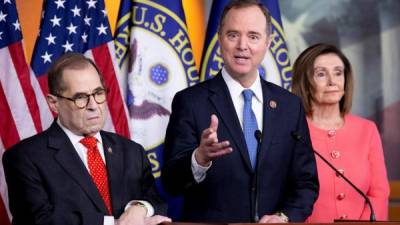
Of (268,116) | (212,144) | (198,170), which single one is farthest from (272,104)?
(212,144)

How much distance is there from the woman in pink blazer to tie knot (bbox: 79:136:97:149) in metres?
1.24

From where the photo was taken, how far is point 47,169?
287cm

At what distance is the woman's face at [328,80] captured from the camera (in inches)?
152

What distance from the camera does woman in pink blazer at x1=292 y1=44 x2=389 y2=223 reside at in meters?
3.77

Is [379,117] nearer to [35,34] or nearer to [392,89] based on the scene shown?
[392,89]

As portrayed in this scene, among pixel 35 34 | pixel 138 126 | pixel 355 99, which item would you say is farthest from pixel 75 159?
pixel 355 99

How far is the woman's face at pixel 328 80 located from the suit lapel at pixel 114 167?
1.22 meters

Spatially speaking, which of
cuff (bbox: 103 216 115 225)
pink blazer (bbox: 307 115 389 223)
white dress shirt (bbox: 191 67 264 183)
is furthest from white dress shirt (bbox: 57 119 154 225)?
pink blazer (bbox: 307 115 389 223)

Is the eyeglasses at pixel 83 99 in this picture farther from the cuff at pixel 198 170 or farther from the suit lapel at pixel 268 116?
the suit lapel at pixel 268 116

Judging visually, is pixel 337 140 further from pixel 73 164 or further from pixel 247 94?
pixel 73 164

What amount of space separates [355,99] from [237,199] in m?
2.33

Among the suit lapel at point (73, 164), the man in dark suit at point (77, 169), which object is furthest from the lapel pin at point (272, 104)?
the suit lapel at point (73, 164)

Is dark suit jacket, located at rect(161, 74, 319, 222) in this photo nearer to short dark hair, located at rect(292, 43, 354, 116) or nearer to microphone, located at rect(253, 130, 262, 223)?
microphone, located at rect(253, 130, 262, 223)

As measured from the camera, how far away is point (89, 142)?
2.98 metres
